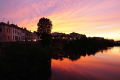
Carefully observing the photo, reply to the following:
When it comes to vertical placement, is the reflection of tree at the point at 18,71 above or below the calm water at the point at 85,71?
above

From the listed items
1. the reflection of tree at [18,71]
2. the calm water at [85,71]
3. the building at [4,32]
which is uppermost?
the building at [4,32]

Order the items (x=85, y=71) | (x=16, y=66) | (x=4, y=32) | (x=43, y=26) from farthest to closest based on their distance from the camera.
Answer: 1. (x=43, y=26)
2. (x=4, y=32)
3. (x=85, y=71)
4. (x=16, y=66)

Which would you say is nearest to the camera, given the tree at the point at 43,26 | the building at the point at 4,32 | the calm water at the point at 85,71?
the calm water at the point at 85,71

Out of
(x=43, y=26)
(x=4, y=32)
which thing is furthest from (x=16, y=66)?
(x=43, y=26)

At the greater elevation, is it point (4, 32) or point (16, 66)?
point (4, 32)

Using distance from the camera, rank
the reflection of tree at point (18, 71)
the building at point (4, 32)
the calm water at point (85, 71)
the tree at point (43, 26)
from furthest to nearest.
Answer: the tree at point (43, 26), the building at point (4, 32), the calm water at point (85, 71), the reflection of tree at point (18, 71)

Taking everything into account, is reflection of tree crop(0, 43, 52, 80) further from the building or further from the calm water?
the building

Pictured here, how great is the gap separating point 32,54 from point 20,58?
2460mm

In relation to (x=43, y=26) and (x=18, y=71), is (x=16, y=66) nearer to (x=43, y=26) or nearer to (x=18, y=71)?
(x=18, y=71)

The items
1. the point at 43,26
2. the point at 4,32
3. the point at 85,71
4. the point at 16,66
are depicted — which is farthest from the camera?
the point at 43,26

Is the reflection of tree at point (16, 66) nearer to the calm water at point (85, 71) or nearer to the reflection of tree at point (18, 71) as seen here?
the reflection of tree at point (18, 71)

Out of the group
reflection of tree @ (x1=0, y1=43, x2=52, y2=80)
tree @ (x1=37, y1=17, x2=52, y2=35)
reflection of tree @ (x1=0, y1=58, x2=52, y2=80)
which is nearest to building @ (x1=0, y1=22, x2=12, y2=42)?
tree @ (x1=37, y1=17, x2=52, y2=35)

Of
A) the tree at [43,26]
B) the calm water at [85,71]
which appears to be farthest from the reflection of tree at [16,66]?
the tree at [43,26]

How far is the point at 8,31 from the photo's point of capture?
27.6 meters
